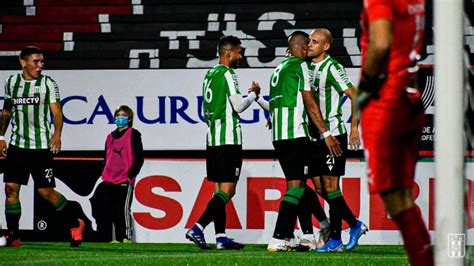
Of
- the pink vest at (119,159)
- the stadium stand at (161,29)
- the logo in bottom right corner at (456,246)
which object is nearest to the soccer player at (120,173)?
the pink vest at (119,159)

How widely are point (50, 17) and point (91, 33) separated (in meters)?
0.60

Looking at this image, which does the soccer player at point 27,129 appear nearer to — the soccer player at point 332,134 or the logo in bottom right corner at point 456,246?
the soccer player at point 332,134

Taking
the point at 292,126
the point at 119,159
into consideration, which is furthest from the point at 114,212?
the point at 292,126

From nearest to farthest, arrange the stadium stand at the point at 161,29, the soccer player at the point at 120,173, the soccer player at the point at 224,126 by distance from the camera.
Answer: the soccer player at the point at 224,126, the soccer player at the point at 120,173, the stadium stand at the point at 161,29

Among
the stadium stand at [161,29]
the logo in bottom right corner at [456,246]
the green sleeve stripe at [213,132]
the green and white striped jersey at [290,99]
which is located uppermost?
the stadium stand at [161,29]

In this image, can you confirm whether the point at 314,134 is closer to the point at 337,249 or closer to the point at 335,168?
the point at 335,168

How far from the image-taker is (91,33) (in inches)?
Answer: 603

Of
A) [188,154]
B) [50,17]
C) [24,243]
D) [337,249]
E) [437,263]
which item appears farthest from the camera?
[50,17]

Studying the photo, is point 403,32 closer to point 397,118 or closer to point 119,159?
point 397,118

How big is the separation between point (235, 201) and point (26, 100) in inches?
113

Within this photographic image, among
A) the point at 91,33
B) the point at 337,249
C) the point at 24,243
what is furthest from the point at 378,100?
the point at 91,33

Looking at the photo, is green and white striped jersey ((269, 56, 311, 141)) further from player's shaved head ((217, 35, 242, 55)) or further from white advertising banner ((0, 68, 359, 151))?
white advertising banner ((0, 68, 359, 151))

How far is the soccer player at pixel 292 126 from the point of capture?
10375mm

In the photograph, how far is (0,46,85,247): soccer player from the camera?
1167cm
